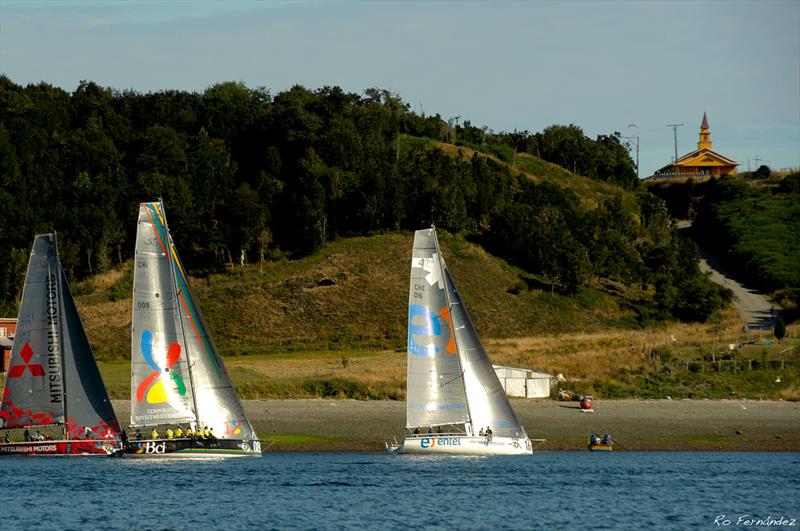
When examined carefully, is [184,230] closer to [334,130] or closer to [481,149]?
[334,130]

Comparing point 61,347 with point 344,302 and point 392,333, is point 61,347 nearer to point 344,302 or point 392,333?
point 392,333

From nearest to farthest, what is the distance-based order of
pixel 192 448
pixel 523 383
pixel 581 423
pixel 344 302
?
pixel 192 448, pixel 581 423, pixel 523 383, pixel 344 302

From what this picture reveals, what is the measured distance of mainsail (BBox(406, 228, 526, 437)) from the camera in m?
49.8

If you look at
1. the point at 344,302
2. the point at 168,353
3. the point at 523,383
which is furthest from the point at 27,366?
the point at 344,302

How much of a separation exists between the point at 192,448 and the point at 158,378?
3.06 m

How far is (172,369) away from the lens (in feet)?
159

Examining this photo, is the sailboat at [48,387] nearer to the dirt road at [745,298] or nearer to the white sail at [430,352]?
the white sail at [430,352]

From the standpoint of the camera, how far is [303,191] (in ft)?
371

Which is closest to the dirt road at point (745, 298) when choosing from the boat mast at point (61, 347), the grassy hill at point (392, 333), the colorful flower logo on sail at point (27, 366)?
the grassy hill at point (392, 333)

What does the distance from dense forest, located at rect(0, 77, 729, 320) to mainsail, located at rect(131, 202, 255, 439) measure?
5868cm

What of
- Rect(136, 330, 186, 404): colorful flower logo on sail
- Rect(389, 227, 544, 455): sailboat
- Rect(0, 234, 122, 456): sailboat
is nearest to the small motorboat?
Rect(389, 227, 544, 455): sailboat

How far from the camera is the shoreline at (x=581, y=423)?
5353 centimetres

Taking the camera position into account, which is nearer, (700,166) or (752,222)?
(752,222)

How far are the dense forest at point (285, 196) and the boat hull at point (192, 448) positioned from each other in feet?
192
